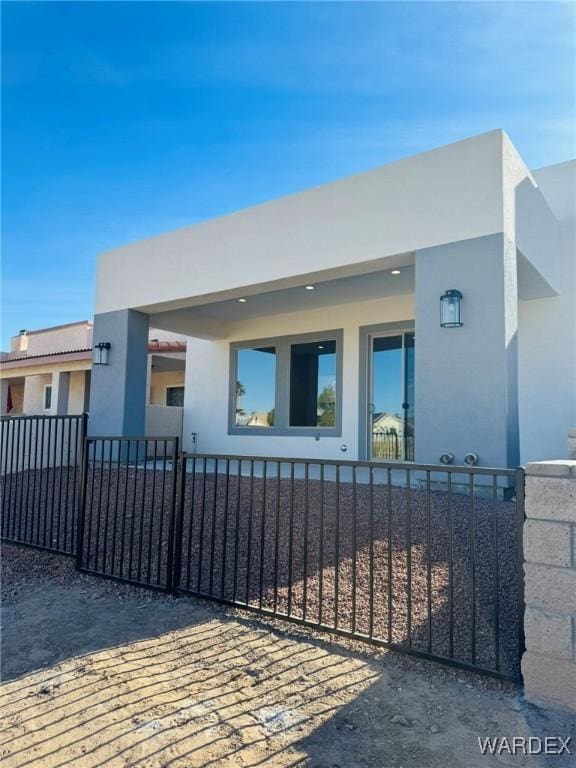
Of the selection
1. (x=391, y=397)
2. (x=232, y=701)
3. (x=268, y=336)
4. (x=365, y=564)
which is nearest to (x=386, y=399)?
(x=391, y=397)

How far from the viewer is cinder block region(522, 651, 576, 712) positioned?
246cm

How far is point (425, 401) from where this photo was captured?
20.4 feet

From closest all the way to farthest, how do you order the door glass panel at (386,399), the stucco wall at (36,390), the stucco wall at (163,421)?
the door glass panel at (386,399)
the stucco wall at (163,421)
the stucco wall at (36,390)

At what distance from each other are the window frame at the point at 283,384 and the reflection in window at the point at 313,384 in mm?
92

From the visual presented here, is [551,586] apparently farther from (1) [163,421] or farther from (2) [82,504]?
(1) [163,421]

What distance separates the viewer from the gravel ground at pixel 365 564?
3.15 meters

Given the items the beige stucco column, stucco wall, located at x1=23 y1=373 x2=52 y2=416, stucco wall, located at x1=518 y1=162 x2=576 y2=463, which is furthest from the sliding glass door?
stucco wall, located at x1=23 y1=373 x2=52 y2=416

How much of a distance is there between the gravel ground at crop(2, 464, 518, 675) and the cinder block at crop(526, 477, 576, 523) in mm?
196

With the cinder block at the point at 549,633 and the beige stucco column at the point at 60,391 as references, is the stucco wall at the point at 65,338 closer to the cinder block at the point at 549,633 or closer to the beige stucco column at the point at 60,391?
the beige stucco column at the point at 60,391

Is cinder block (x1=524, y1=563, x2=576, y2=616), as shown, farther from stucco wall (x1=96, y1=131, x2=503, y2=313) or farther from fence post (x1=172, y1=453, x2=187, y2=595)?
stucco wall (x1=96, y1=131, x2=503, y2=313)

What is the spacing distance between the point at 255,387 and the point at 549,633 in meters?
8.89

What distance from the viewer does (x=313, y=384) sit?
10.2 meters

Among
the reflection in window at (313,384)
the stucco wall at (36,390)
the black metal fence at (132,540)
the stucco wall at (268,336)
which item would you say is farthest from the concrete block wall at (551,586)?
the stucco wall at (36,390)

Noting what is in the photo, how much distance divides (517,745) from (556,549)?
90 centimetres
